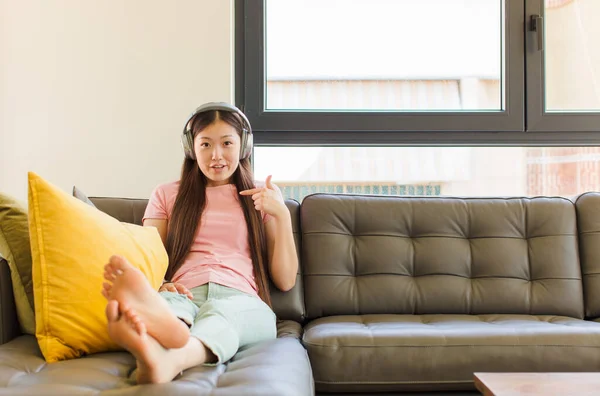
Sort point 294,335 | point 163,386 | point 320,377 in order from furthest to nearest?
1. point 294,335
2. point 320,377
3. point 163,386

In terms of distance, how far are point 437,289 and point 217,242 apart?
0.80 meters

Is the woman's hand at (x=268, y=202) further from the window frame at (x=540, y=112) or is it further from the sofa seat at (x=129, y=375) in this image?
the window frame at (x=540, y=112)

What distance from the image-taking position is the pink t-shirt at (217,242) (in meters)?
1.83

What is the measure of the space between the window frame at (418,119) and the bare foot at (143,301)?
5.07ft

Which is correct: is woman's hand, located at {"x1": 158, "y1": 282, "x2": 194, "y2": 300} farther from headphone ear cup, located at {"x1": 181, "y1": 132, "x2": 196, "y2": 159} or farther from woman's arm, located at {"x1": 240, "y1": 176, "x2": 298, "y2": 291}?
headphone ear cup, located at {"x1": 181, "y1": 132, "x2": 196, "y2": 159}

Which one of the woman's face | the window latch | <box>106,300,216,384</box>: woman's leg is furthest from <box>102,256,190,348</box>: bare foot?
the window latch

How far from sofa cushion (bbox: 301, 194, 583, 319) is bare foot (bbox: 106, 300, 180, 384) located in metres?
1.01

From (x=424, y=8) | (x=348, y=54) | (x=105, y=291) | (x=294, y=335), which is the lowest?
(x=294, y=335)

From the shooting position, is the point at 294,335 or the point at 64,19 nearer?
the point at 294,335

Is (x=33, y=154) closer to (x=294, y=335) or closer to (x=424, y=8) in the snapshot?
(x=294, y=335)

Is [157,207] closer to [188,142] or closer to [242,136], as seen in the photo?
[188,142]

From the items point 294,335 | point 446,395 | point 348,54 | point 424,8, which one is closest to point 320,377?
point 294,335

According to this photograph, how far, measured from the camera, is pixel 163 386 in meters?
1.16

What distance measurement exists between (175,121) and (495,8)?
154cm
